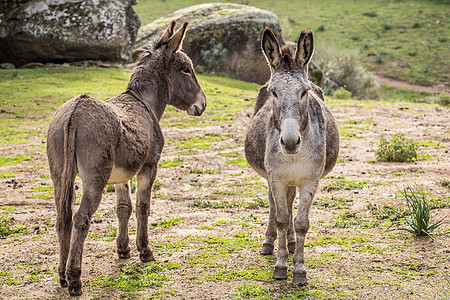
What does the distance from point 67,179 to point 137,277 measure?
1.64 meters

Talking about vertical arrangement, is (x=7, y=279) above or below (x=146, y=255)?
below

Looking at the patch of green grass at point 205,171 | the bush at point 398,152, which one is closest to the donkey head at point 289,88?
the patch of green grass at point 205,171

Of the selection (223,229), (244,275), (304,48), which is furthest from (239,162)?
(304,48)

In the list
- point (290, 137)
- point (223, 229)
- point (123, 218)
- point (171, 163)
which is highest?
point (290, 137)

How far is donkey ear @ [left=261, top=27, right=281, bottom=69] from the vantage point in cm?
524

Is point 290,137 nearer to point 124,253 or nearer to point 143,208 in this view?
point 143,208

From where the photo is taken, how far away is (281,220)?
5578mm

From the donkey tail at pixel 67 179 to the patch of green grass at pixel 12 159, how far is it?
753cm

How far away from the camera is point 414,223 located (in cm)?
673

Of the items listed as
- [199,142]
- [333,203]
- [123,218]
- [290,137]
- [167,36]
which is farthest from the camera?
[199,142]

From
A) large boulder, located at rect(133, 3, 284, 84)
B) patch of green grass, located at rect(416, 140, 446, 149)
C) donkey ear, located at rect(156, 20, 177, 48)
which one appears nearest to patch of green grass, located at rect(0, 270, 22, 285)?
donkey ear, located at rect(156, 20, 177, 48)

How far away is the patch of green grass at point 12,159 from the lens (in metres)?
11.6

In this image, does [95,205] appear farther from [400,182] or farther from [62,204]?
[400,182]

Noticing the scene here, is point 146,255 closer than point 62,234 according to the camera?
No
